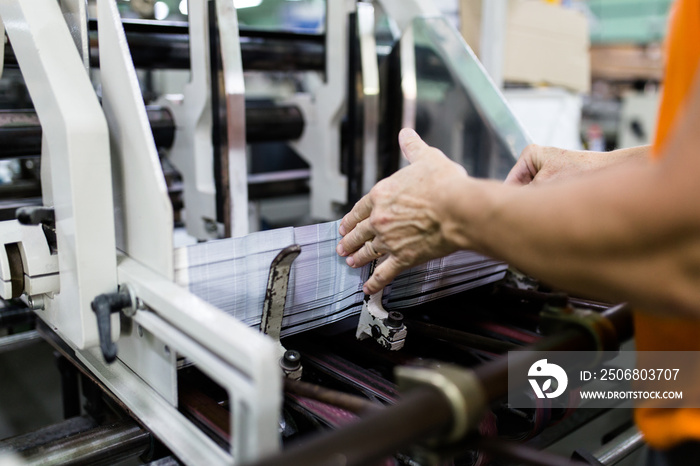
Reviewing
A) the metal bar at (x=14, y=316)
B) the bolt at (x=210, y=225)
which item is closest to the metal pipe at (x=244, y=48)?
the bolt at (x=210, y=225)

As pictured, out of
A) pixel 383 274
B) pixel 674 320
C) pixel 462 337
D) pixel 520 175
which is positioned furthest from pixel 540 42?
pixel 674 320

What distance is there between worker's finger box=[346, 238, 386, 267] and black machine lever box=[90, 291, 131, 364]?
347 millimetres

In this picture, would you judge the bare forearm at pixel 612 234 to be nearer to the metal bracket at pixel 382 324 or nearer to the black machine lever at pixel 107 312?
the metal bracket at pixel 382 324

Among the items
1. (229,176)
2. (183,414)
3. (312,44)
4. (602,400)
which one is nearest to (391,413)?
(183,414)

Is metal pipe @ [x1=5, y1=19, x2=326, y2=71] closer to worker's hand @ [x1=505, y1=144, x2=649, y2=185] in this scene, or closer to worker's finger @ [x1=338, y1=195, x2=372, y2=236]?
worker's finger @ [x1=338, y1=195, x2=372, y2=236]

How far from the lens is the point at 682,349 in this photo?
676 mm

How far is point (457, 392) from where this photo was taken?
1.92ft

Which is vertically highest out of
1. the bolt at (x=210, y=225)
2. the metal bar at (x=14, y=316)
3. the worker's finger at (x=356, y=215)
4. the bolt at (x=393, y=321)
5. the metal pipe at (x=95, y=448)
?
the worker's finger at (x=356, y=215)

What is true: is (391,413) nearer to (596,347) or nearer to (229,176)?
(596,347)

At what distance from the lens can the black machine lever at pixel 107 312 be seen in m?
0.81

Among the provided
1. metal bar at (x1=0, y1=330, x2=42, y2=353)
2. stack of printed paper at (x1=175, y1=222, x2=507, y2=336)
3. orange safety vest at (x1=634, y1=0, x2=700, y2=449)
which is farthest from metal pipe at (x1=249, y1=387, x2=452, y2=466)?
metal bar at (x1=0, y1=330, x2=42, y2=353)

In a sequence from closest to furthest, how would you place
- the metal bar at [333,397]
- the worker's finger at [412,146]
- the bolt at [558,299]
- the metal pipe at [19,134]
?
1. the metal bar at [333,397]
2. the worker's finger at [412,146]
3. the bolt at [558,299]
4. the metal pipe at [19,134]

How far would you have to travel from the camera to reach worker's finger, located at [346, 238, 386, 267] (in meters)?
0.90

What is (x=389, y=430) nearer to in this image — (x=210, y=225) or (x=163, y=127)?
(x=210, y=225)
